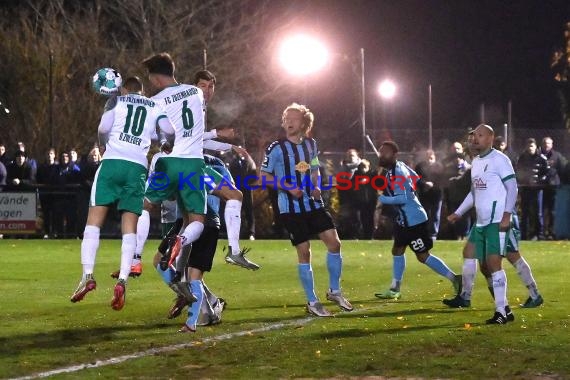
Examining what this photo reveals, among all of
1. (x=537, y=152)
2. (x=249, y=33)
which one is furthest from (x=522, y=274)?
(x=249, y=33)

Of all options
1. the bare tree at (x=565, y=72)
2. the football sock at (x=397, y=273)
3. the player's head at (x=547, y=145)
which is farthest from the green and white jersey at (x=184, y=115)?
the bare tree at (x=565, y=72)

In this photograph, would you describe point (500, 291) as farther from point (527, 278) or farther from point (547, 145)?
point (547, 145)

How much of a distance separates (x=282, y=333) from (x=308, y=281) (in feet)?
5.40

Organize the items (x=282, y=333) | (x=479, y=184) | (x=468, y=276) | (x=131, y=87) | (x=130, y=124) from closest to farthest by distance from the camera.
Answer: (x=282, y=333) < (x=130, y=124) < (x=131, y=87) < (x=479, y=184) < (x=468, y=276)

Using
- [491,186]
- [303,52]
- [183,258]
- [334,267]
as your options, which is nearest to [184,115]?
[183,258]

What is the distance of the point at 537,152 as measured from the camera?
85.8 feet

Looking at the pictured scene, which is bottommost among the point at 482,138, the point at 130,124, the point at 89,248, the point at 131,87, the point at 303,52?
the point at 89,248

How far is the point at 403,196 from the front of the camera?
47.4 feet

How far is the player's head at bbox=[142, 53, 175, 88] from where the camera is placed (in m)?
11.2

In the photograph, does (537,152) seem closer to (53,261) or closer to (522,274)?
(53,261)

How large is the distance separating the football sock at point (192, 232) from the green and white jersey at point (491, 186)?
270 centimetres

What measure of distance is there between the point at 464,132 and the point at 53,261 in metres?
21.5

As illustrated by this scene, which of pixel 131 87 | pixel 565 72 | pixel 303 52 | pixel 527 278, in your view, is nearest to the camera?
pixel 131 87

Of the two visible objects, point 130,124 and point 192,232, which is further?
point 192,232
